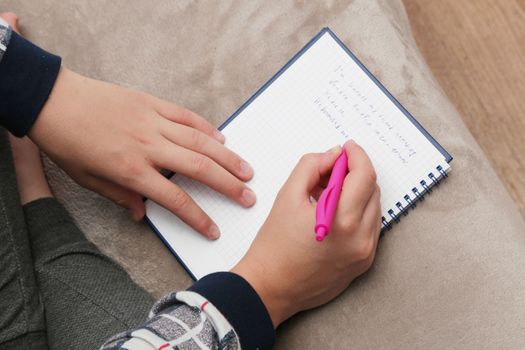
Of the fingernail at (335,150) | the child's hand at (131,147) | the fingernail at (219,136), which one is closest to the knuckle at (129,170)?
the child's hand at (131,147)

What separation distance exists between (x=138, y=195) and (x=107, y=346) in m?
0.20

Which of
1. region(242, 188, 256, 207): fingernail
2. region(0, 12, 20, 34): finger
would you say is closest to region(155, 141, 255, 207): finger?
region(242, 188, 256, 207): fingernail

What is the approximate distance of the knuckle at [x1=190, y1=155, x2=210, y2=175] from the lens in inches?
24.7

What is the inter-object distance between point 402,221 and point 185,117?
11.2 inches

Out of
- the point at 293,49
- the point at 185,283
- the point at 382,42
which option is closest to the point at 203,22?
the point at 293,49

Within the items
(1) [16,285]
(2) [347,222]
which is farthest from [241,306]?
(1) [16,285]

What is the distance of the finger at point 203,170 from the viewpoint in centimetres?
63

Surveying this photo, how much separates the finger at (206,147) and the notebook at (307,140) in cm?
2

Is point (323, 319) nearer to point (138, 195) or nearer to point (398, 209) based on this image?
point (398, 209)

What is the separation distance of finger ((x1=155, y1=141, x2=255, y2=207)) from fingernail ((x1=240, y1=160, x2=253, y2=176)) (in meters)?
0.01

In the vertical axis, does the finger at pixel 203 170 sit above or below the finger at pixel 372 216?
below

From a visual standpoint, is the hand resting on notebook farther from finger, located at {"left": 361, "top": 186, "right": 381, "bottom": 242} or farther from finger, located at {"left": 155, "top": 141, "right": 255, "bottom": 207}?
finger, located at {"left": 361, "top": 186, "right": 381, "bottom": 242}

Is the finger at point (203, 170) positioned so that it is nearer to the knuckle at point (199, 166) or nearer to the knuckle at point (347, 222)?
the knuckle at point (199, 166)

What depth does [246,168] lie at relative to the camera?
2.12ft
